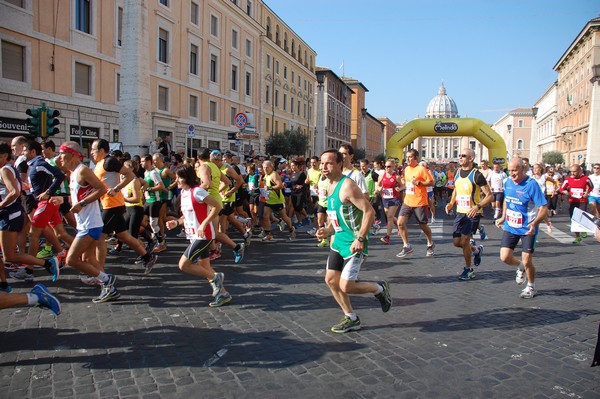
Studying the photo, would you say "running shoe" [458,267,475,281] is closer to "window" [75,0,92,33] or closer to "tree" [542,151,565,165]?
"window" [75,0,92,33]

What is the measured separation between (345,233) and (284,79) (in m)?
46.3

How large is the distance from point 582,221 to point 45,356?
14.6 ft

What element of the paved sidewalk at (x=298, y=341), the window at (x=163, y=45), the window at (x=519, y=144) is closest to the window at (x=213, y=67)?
the window at (x=163, y=45)

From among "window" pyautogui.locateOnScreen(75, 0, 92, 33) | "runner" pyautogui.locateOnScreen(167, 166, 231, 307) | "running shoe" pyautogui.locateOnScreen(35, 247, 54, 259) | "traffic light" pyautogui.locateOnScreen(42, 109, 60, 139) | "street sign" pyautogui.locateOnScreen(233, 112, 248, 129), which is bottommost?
"running shoe" pyautogui.locateOnScreen(35, 247, 54, 259)

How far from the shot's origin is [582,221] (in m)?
3.74

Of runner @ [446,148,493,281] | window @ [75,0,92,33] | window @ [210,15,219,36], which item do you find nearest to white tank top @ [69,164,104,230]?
runner @ [446,148,493,281]

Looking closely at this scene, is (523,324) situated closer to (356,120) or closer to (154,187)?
(154,187)

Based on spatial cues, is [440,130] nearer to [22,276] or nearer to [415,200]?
[415,200]

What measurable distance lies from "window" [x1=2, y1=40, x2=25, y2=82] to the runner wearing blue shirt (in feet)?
61.8

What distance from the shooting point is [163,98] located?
95.6ft

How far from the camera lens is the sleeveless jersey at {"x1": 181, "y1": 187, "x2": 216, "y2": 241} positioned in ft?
18.4

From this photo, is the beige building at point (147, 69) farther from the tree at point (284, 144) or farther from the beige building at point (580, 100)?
the beige building at point (580, 100)

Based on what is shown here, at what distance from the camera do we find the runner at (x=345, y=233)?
4629mm

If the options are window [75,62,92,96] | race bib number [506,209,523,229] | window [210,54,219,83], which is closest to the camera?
race bib number [506,209,523,229]
